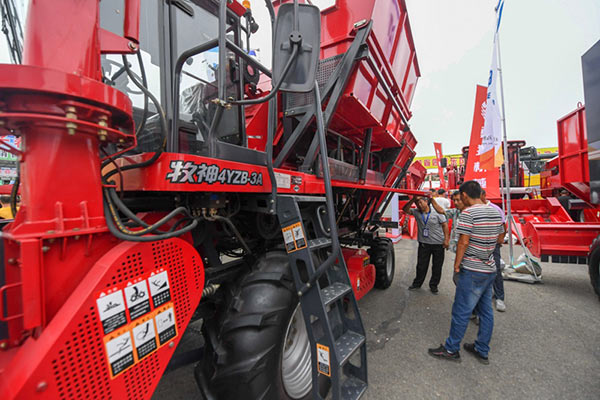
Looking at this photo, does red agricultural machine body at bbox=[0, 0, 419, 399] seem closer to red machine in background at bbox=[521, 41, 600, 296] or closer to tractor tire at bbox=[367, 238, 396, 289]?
tractor tire at bbox=[367, 238, 396, 289]

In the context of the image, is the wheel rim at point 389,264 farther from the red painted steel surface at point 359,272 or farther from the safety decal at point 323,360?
the safety decal at point 323,360

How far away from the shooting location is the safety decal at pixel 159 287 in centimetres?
123

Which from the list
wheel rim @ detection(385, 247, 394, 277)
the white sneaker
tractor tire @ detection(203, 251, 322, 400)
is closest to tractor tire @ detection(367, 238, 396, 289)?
wheel rim @ detection(385, 247, 394, 277)

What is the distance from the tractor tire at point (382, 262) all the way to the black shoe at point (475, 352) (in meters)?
1.67

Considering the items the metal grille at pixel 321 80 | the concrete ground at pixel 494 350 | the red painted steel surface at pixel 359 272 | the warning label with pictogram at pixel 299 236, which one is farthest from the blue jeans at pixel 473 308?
the metal grille at pixel 321 80

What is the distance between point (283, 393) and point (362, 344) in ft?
1.99

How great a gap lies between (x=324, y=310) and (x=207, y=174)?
3.52 ft

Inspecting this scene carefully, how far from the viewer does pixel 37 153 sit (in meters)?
0.96

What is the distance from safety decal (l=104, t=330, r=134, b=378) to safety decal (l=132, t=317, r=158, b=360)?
0.02m

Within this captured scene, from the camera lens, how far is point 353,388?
1.82m

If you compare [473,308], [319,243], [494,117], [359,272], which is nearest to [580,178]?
[494,117]

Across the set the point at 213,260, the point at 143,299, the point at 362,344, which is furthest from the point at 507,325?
the point at 143,299

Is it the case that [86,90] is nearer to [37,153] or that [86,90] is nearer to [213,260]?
[37,153]

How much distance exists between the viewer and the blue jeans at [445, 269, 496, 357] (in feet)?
8.53
